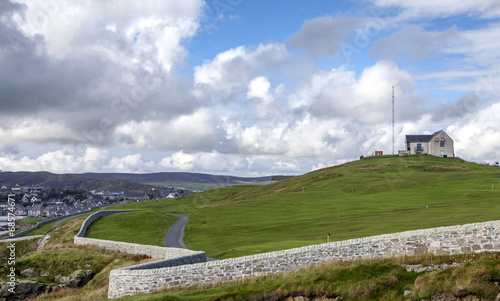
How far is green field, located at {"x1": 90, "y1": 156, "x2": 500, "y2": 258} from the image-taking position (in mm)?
41500

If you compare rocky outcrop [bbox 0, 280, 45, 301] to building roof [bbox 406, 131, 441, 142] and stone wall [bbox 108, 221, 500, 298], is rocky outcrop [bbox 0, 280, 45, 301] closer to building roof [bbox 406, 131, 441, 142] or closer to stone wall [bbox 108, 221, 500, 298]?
stone wall [bbox 108, 221, 500, 298]

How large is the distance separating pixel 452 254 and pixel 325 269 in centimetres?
720

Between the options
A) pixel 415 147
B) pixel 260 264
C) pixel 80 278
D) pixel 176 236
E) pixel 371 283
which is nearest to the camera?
pixel 371 283

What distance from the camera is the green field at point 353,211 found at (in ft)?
136

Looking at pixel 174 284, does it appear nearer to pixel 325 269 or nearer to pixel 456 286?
pixel 325 269

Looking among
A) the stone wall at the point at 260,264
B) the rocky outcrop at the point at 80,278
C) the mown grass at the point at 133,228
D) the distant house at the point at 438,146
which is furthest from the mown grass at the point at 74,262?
the distant house at the point at 438,146

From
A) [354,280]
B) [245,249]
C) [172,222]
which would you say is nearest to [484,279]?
[354,280]

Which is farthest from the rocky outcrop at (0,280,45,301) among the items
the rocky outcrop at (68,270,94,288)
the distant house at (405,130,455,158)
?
the distant house at (405,130,455,158)

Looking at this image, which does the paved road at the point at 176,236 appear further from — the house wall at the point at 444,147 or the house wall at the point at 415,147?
A: the house wall at the point at 444,147

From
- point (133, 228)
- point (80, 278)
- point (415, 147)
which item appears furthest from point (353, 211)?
point (415, 147)

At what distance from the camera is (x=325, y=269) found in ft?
76.5

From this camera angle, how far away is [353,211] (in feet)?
204

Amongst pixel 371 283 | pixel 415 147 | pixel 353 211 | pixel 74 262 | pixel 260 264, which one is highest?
A: pixel 415 147

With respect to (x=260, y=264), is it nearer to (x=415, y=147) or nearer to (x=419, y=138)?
(x=415, y=147)
